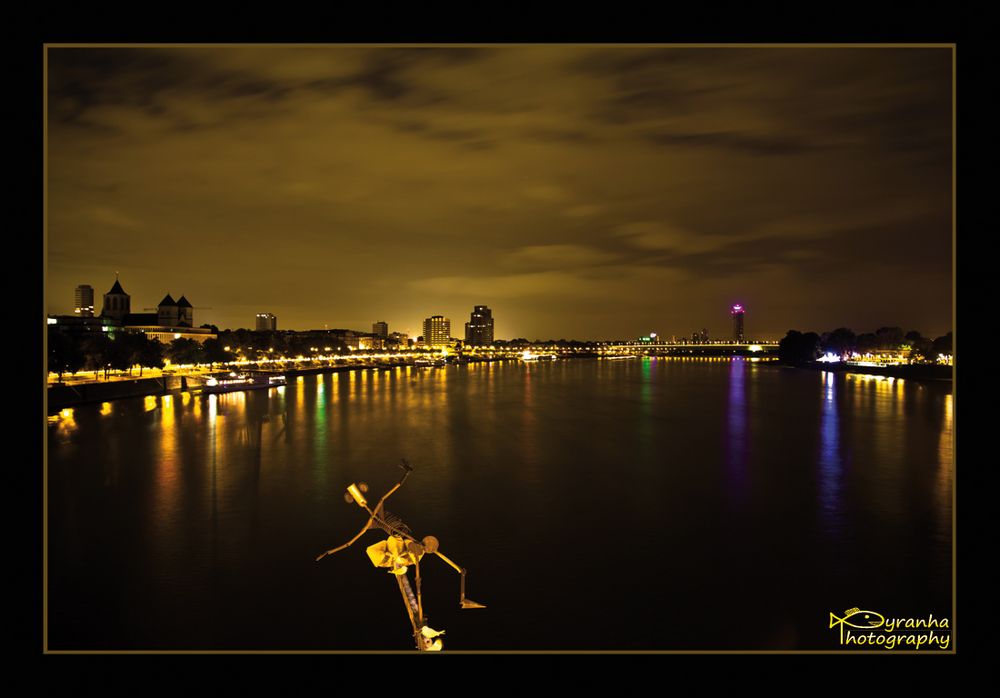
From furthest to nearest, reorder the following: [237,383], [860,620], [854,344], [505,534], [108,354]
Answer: [854,344] < [237,383] < [108,354] < [505,534] < [860,620]

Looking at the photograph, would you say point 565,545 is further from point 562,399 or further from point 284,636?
point 562,399

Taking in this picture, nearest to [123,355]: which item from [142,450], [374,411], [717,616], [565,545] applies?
[374,411]

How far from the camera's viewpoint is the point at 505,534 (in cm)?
1023

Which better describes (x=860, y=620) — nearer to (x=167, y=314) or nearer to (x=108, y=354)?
(x=108, y=354)

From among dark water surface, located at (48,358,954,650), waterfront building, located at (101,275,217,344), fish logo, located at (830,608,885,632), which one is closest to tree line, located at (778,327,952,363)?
dark water surface, located at (48,358,954,650)

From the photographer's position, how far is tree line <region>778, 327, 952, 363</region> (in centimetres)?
7438

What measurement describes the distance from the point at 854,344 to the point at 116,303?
117 meters

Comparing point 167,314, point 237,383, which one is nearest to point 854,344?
point 237,383

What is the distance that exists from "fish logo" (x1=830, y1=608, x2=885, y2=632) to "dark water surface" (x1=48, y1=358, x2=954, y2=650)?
25 cm

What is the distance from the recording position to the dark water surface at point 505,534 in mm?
6781

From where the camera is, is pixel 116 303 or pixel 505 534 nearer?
pixel 505 534
